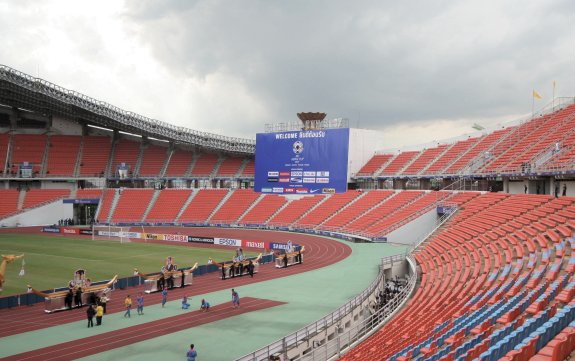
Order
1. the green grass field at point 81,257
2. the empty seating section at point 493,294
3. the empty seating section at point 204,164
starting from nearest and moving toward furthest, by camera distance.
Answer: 1. the empty seating section at point 493,294
2. the green grass field at point 81,257
3. the empty seating section at point 204,164

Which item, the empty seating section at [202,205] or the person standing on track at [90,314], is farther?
the empty seating section at [202,205]

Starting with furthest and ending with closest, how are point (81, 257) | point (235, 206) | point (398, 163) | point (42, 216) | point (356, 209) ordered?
1. point (42, 216)
2. point (235, 206)
3. point (398, 163)
4. point (356, 209)
5. point (81, 257)

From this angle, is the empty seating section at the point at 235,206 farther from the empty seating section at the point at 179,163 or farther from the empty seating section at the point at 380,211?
the empty seating section at the point at 380,211

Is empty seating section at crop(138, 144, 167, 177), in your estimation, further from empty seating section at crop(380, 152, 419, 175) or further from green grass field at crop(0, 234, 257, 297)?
empty seating section at crop(380, 152, 419, 175)

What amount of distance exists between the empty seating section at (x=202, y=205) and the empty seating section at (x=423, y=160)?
2939 cm

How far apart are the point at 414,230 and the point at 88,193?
53770mm

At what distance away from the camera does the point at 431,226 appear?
4803cm

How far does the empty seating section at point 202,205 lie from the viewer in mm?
69887

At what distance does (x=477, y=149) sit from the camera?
53.8 metres

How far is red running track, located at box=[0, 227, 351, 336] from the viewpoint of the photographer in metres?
22.7

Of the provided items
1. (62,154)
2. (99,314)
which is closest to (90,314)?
(99,314)

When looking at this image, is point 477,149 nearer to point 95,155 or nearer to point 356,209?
point 356,209

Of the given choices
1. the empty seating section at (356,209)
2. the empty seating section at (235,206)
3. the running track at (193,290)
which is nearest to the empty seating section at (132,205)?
the empty seating section at (235,206)

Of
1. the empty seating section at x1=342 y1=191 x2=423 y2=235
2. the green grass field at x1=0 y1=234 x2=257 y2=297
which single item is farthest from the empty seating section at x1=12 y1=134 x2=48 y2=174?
the empty seating section at x1=342 y1=191 x2=423 y2=235
